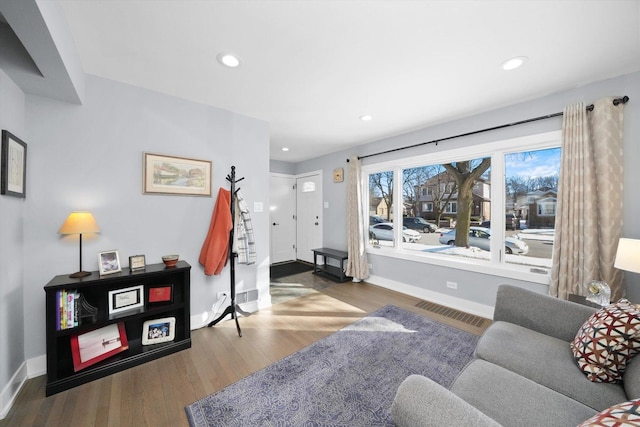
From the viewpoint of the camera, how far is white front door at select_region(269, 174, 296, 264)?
532 cm

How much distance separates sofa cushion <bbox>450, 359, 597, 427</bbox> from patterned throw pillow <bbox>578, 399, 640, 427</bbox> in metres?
0.38

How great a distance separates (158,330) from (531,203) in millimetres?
4002

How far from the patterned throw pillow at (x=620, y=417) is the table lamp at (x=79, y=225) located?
283 centimetres

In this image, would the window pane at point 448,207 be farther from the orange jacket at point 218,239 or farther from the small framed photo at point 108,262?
the small framed photo at point 108,262

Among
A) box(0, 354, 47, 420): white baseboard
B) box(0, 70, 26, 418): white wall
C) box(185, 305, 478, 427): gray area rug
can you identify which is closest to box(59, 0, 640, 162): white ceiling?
box(0, 70, 26, 418): white wall

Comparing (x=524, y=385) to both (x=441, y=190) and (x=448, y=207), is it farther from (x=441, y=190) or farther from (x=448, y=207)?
(x=441, y=190)

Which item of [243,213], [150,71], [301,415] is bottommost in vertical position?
[301,415]

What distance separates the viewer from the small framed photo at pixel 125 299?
194cm

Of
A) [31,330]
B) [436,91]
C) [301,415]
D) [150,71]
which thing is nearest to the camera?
[301,415]

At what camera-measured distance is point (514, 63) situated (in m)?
1.88

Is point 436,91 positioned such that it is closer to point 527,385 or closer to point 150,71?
point 527,385

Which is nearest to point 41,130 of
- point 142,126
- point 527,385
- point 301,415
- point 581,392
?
point 142,126

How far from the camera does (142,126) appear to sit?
7.34 feet

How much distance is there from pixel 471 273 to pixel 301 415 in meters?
2.53
